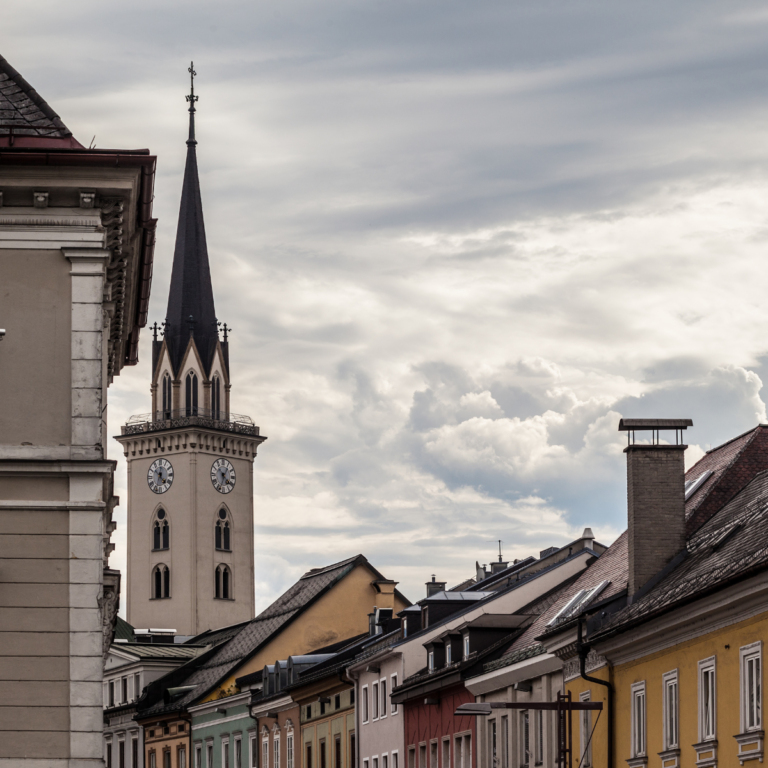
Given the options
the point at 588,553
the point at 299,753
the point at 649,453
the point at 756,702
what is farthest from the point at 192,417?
the point at 756,702

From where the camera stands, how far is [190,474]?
563 feet

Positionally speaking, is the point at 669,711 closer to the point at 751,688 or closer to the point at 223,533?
the point at 751,688

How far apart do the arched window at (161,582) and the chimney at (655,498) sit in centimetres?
13205

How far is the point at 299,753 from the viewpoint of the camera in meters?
71.9

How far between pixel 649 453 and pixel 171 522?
134 m

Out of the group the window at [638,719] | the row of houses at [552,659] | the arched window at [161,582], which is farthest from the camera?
the arched window at [161,582]

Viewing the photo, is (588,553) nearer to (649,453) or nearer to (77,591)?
(649,453)

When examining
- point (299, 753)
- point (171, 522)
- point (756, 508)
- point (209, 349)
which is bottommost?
point (299, 753)

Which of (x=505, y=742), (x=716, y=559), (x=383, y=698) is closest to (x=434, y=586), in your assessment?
(x=383, y=698)

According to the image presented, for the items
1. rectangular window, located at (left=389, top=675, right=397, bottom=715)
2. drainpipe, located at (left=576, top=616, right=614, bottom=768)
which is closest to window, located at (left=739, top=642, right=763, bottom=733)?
drainpipe, located at (left=576, top=616, right=614, bottom=768)

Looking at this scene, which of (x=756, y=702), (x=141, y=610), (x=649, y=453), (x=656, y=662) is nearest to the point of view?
(x=756, y=702)

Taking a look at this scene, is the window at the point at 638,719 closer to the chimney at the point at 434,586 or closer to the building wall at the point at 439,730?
the building wall at the point at 439,730

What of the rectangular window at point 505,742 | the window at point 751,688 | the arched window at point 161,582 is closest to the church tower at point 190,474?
the arched window at point 161,582

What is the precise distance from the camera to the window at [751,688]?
2955cm
